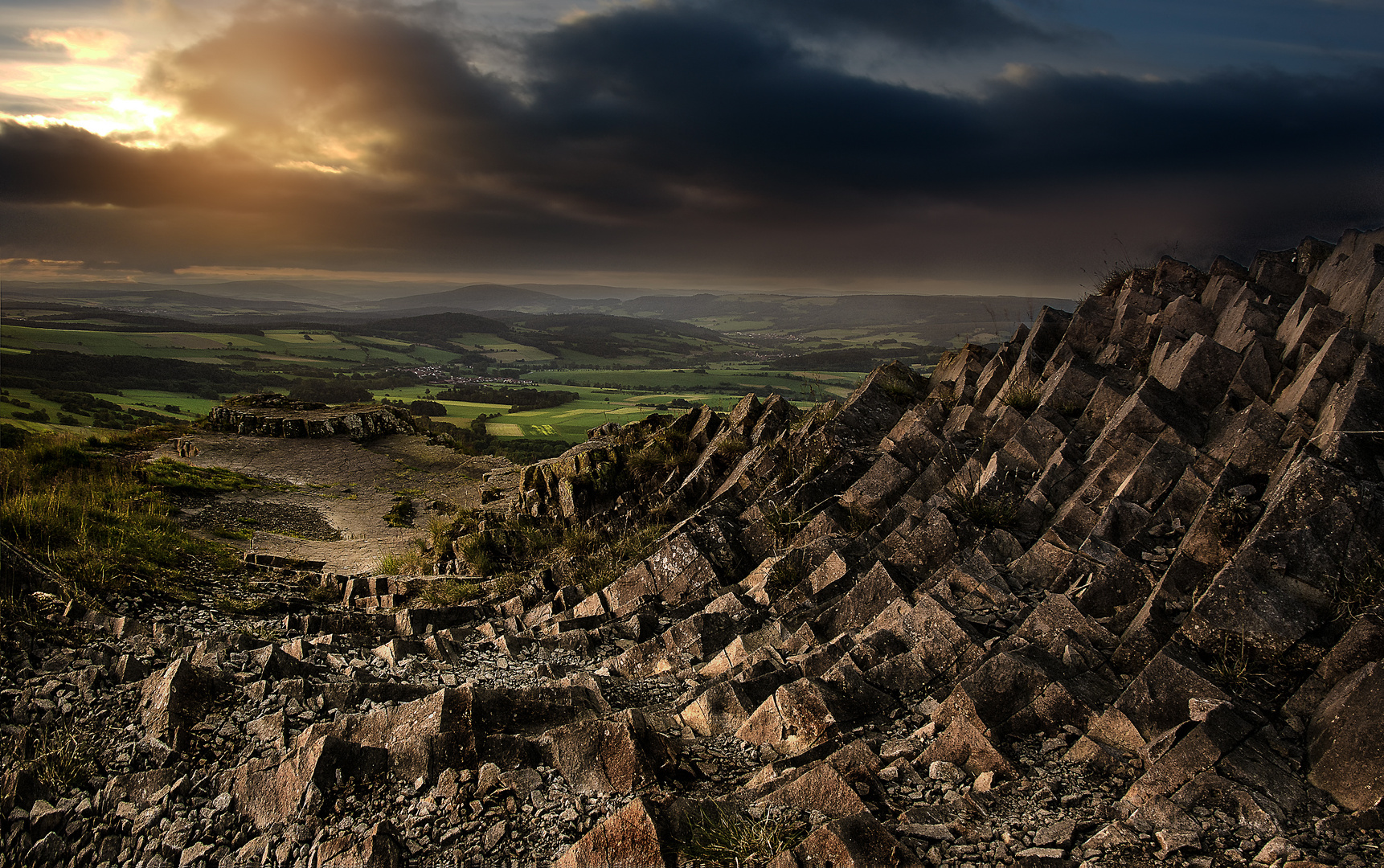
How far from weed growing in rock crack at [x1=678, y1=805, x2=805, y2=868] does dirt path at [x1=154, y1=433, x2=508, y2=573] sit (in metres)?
15.6

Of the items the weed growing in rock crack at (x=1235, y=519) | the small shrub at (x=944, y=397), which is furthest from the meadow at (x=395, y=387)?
the weed growing in rock crack at (x=1235, y=519)

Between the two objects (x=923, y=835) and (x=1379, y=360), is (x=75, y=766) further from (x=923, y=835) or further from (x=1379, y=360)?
(x=1379, y=360)

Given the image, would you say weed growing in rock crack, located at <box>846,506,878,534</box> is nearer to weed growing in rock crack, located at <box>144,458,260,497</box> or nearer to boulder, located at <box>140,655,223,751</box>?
boulder, located at <box>140,655,223,751</box>

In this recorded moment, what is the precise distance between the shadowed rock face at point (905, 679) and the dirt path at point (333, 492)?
10.5 metres

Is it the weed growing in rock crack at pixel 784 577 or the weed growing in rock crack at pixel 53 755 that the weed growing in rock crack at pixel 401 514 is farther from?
the weed growing in rock crack at pixel 784 577

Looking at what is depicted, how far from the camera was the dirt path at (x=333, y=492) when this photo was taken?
2142 cm

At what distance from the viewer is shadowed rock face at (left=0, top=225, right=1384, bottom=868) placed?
5285mm

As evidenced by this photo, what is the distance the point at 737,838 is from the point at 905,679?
2982mm

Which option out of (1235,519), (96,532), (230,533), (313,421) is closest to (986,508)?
(1235,519)

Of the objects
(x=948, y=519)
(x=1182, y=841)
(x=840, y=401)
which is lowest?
(x=1182, y=841)

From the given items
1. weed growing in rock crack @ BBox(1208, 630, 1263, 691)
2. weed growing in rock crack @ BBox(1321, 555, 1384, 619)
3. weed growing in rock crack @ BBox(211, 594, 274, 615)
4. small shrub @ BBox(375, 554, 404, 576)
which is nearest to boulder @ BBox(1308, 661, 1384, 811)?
weed growing in rock crack @ BBox(1208, 630, 1263, 691)

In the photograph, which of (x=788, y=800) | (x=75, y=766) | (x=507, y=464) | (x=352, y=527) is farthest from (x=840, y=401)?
(x=507, y=464)

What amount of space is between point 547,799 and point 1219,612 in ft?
21.9

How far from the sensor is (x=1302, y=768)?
5.23 metres
